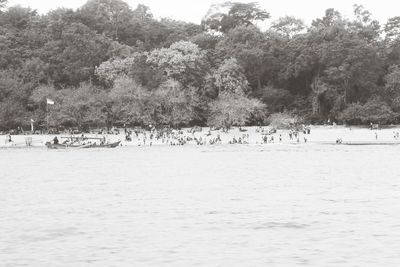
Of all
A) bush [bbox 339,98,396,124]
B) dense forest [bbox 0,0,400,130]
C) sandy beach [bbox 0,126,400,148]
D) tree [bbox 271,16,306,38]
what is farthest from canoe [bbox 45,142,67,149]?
tree [bbox 271,16,306,38]

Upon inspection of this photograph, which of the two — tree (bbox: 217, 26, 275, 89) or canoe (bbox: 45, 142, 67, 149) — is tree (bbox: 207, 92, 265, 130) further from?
canoe (bbox: 45, 142, 67, 149)

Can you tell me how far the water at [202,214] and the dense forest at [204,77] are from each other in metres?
27.4

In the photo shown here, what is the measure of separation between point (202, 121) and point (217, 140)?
1163 cm

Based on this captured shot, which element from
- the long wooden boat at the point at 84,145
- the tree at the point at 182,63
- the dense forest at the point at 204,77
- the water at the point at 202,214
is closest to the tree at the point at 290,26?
the dense forest at the point at 204,77

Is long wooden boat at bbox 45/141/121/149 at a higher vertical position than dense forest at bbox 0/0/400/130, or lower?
lower

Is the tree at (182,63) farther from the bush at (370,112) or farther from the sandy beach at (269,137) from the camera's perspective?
the bush at (370,112)

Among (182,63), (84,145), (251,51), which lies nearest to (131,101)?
(182,63)

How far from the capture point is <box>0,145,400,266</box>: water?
18688 millimetres

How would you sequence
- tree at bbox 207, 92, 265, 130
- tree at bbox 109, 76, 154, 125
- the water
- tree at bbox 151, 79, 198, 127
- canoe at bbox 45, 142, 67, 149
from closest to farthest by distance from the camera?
the water < canoe at bbox 45, 142, 67, 149 < tree at bbox 207, 92, 265, 130 < tree at bbox 151, 79, 198, 127 < tree at bbox 109, 76, 154, 125

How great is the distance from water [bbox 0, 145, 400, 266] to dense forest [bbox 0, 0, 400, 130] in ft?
90.0

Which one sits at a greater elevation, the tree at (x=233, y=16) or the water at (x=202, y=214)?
the tree at (x=233, y=16)

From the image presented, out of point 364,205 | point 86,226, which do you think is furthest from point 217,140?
point 86,226

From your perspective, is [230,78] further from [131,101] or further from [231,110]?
[131,101]

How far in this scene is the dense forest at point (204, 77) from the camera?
81125 mm
